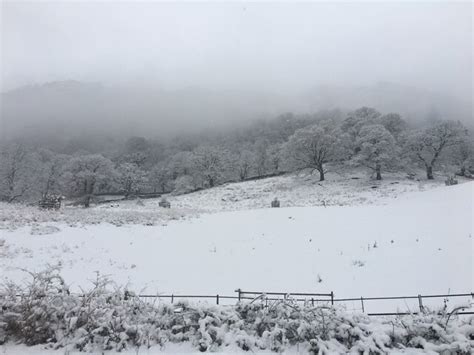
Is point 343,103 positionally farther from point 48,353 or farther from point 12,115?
point 12,115

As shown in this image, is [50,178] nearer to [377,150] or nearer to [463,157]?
[377,150]

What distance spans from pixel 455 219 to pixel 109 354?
18.9 meters

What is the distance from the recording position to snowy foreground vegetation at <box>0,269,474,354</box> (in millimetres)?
3914

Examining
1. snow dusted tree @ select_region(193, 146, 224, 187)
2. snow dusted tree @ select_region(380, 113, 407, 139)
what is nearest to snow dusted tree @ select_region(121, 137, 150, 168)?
snow dusted tree @ select_region(193, 146, 224, 187)

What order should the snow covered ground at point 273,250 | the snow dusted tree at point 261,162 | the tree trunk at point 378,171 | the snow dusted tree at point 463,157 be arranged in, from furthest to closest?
the snow dusted tree at point 261,162, the snow dusted tree at point 463,157, the tree trunk at point 378,171, the snow covered ground at point 273,250

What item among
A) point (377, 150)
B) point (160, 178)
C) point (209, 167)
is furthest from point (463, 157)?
point (160, 178)

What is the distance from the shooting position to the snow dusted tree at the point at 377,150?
131ft

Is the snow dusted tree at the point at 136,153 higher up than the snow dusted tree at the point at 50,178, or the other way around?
the snow dusted tree at the point at 136,153

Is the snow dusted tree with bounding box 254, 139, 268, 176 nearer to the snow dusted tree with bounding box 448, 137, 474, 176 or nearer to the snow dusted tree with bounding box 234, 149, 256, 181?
the snow dusted tree with bounding box 234, 149, 256, 181

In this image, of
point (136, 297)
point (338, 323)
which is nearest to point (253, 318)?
point (338, 323)

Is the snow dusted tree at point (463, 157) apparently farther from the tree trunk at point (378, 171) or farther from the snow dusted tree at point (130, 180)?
the snow dusted tree at point (130, 180)

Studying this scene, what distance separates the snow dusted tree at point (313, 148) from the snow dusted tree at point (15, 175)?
4299 cm

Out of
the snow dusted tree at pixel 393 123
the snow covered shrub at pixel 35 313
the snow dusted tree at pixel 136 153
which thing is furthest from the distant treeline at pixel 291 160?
the snow covered shrub at pixel 35 313

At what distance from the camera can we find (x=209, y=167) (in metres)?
60.6
